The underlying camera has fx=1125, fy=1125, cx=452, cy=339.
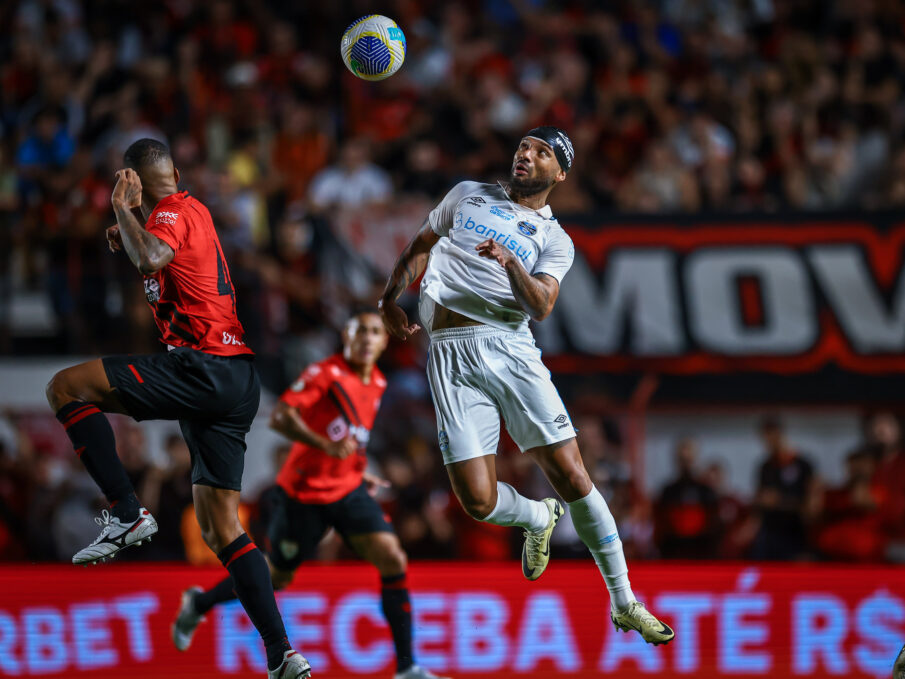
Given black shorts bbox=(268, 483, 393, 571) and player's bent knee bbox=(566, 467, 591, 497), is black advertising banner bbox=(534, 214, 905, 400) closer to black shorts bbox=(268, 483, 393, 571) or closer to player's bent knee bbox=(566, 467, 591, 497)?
black shorts bbox=(268, 483, 393, 571)

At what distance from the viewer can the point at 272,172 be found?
13.5 meters

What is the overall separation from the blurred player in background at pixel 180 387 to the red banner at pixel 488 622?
10.8 ft

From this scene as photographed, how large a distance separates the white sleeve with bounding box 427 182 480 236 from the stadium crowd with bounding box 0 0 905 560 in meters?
4.50

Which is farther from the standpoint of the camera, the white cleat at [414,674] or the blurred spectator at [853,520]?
the blurred spectator at [853,520]

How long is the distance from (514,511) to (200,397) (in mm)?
2032

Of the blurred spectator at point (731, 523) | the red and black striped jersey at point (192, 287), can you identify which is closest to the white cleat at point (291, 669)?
the red and black striped jersey at point (192, 287)

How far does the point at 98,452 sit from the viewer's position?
6078 millimetres

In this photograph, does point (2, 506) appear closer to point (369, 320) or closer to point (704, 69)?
point (369, 320)

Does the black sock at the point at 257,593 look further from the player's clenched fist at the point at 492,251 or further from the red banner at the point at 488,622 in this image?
the red banner at the point at 488,622

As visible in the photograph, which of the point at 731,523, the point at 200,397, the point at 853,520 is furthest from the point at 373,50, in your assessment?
the point at 853,520

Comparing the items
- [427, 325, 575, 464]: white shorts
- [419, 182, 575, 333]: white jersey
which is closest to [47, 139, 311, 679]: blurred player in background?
[427, 325, 575, 464]: white shorts

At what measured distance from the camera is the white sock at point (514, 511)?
6852 millimetres

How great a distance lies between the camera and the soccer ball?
7223mm

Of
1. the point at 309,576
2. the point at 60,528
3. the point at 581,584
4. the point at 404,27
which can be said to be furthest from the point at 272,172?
the point at 581,584
